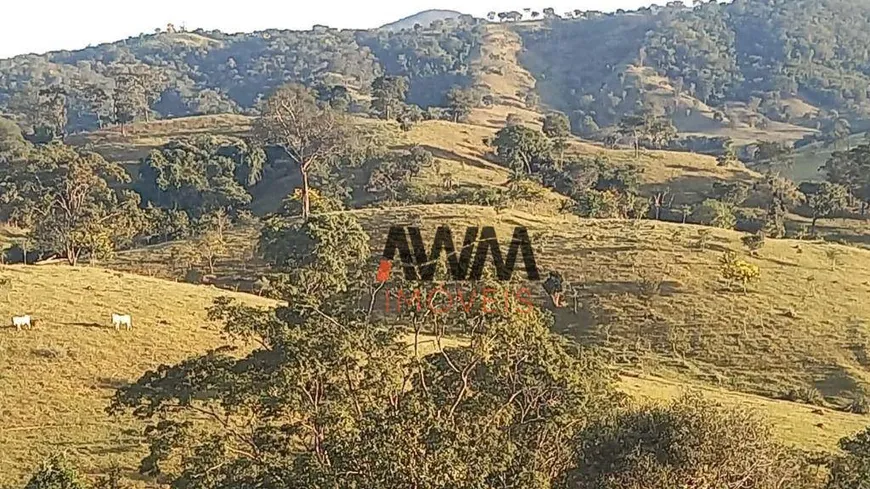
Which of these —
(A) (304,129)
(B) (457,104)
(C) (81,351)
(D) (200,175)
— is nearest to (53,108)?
(D) (200,175)

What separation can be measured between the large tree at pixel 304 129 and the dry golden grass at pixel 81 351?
28.0m

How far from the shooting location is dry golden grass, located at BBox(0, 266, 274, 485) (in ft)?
81.3

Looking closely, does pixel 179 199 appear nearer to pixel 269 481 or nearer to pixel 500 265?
pixel 500 265

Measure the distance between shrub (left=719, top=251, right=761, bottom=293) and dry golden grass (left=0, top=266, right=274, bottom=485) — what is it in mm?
24992

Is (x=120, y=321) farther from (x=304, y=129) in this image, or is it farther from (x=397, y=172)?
(x=397, y=172)

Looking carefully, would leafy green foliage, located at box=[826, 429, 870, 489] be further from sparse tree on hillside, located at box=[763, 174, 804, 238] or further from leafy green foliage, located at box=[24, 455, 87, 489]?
sparse tree on hillside, located at box=[763, 174, 804, 238]

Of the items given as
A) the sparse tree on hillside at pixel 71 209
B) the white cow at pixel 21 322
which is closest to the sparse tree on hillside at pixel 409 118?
the sparse tree on hillside at pixel 71 209

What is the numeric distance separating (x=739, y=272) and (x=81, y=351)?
33.4 metres

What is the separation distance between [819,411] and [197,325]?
2557 centimetres

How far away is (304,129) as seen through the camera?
2926 inches

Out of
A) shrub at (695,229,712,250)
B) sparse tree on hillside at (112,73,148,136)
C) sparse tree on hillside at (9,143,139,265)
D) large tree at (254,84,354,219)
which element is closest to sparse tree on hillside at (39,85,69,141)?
sparse tree on hillside at (112,73,148,136)

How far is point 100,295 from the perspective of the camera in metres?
37.8

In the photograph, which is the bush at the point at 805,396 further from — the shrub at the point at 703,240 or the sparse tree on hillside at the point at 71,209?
the sparse tree on hillside at the point at 71,209

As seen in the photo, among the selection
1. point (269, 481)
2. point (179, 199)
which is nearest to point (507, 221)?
point (179, 199)
